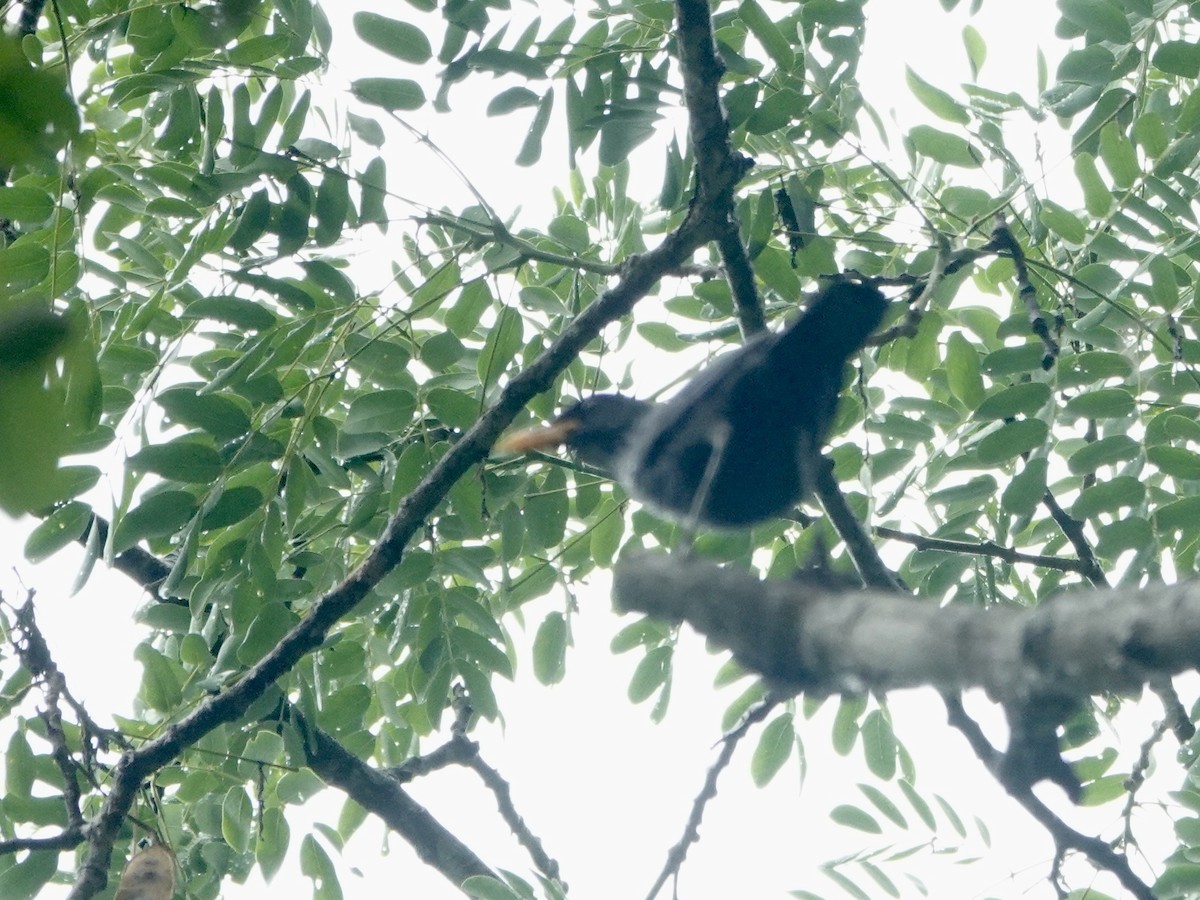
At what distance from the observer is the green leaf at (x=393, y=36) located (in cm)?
285

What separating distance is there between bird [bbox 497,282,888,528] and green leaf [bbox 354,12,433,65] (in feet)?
3.54

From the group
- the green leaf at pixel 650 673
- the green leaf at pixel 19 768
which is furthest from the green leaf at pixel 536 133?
the green leaf at pixel 19 768

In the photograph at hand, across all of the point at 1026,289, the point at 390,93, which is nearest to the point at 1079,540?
the point at 1026,289

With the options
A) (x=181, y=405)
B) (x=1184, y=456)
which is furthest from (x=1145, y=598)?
(x=181, y=405)

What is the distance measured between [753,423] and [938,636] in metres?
2.20

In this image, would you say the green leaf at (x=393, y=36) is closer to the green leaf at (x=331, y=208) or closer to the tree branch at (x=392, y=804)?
the green leaf at (x=331, y=208)

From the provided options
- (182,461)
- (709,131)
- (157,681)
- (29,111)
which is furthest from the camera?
(157,681)

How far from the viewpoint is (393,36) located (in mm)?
2854

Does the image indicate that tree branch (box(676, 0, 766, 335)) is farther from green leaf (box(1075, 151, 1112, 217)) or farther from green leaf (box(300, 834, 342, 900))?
green leaf (box(300, 834, 342, 900))

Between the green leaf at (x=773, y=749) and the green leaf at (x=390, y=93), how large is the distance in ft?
6.57

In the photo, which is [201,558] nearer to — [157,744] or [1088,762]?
[157,744]

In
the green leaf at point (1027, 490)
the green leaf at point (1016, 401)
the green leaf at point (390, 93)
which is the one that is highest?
the green leaf at point (390, 93)

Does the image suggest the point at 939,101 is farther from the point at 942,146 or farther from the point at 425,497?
the point at 425,497

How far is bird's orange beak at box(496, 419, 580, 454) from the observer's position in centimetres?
336
